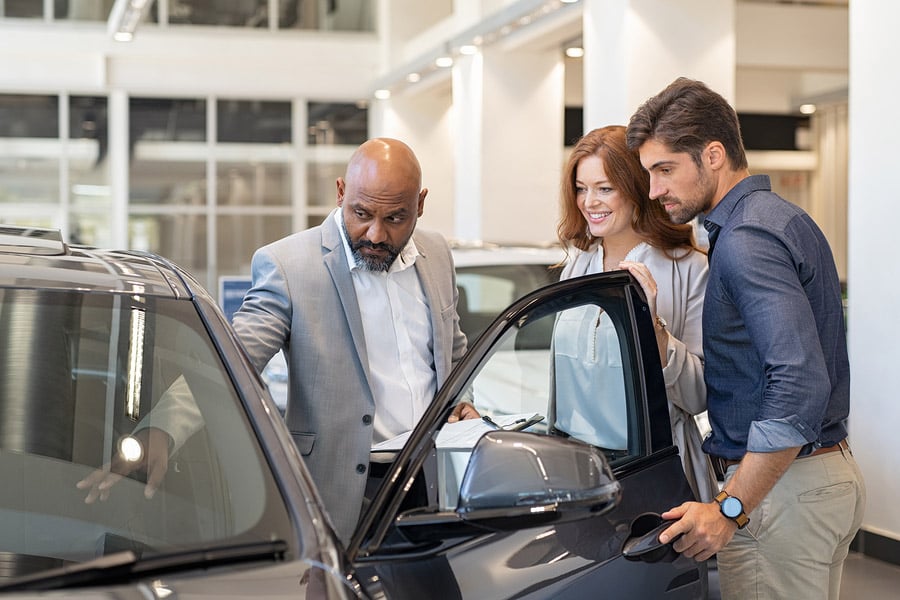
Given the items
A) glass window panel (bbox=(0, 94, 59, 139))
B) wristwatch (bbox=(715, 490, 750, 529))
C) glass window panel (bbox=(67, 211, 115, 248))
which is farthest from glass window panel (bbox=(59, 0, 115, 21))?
wristwatch (bbox=(715, 490, 750, 529))

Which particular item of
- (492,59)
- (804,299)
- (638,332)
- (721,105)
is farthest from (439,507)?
(492,59)

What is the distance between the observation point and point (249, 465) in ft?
5.21

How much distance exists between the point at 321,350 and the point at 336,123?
12.7 m

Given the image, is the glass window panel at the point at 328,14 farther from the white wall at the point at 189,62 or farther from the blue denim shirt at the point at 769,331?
the blue denim shirt at the point at 769,331

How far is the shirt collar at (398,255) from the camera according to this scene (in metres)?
2.46

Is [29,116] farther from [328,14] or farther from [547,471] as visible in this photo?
[547,471]

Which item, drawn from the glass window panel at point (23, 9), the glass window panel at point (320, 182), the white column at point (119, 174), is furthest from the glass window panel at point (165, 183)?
the glass window panel at point (23, 9)

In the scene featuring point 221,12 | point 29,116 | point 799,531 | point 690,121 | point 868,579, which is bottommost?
point 868,579

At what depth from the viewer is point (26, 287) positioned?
70.4 inches

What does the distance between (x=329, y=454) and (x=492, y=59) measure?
820cm

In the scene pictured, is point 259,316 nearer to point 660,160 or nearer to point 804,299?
point 660,160

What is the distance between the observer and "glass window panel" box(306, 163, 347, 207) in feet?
48.4

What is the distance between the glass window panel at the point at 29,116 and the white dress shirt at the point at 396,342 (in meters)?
12.4

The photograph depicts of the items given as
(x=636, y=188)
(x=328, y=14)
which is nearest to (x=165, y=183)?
(x=328, y=14)
